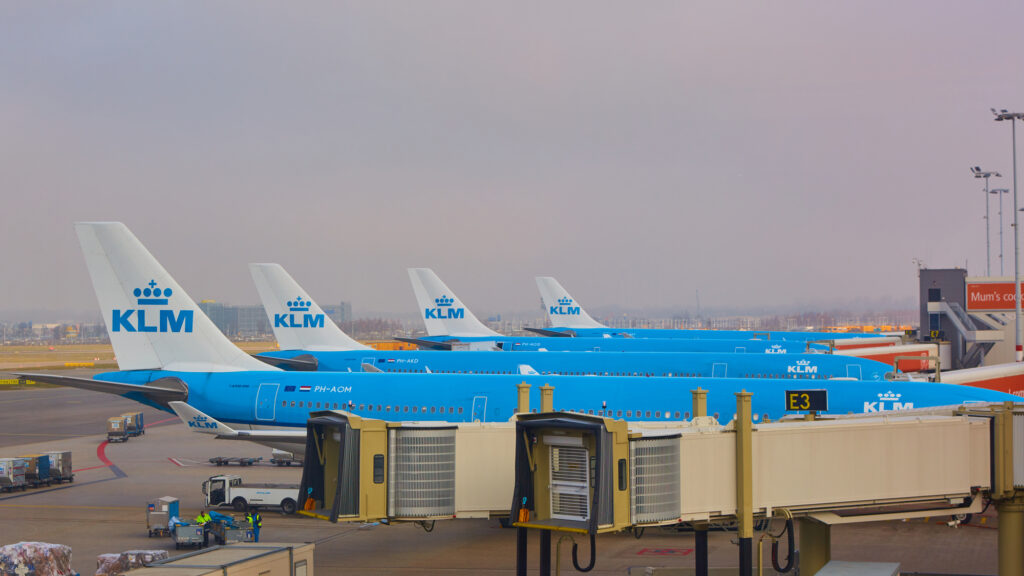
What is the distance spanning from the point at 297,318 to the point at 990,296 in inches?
2027

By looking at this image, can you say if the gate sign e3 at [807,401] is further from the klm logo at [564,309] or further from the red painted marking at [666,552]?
the klm logo at [564,309]

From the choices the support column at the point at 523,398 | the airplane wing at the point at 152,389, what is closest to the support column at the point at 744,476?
the support column at the point at 523,398

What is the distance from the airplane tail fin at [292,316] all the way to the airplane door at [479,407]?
27.7m

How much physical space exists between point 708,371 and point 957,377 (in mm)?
12800

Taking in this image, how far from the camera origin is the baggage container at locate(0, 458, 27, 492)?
38.4m

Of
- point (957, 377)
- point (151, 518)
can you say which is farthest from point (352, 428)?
point (957, 377)

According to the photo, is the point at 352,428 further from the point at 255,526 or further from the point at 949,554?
the point at 949,554

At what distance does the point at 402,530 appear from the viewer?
31875 mm

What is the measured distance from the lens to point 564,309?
4466 inches

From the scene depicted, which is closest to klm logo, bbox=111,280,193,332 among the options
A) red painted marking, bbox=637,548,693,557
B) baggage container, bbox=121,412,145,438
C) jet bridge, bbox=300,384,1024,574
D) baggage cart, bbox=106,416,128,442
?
red painted marking, bbox=637,548,693,557

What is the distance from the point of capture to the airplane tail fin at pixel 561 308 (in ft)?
371

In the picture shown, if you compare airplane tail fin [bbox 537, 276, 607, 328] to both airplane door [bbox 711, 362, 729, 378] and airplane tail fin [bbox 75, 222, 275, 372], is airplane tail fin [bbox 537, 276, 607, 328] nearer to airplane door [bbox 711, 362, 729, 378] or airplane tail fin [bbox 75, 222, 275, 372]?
airplane door [bbox 711, 362, 729, 378]

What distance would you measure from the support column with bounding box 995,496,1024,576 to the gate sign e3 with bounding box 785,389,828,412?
13.6 meters

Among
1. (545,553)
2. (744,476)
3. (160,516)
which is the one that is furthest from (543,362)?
(744,476)
